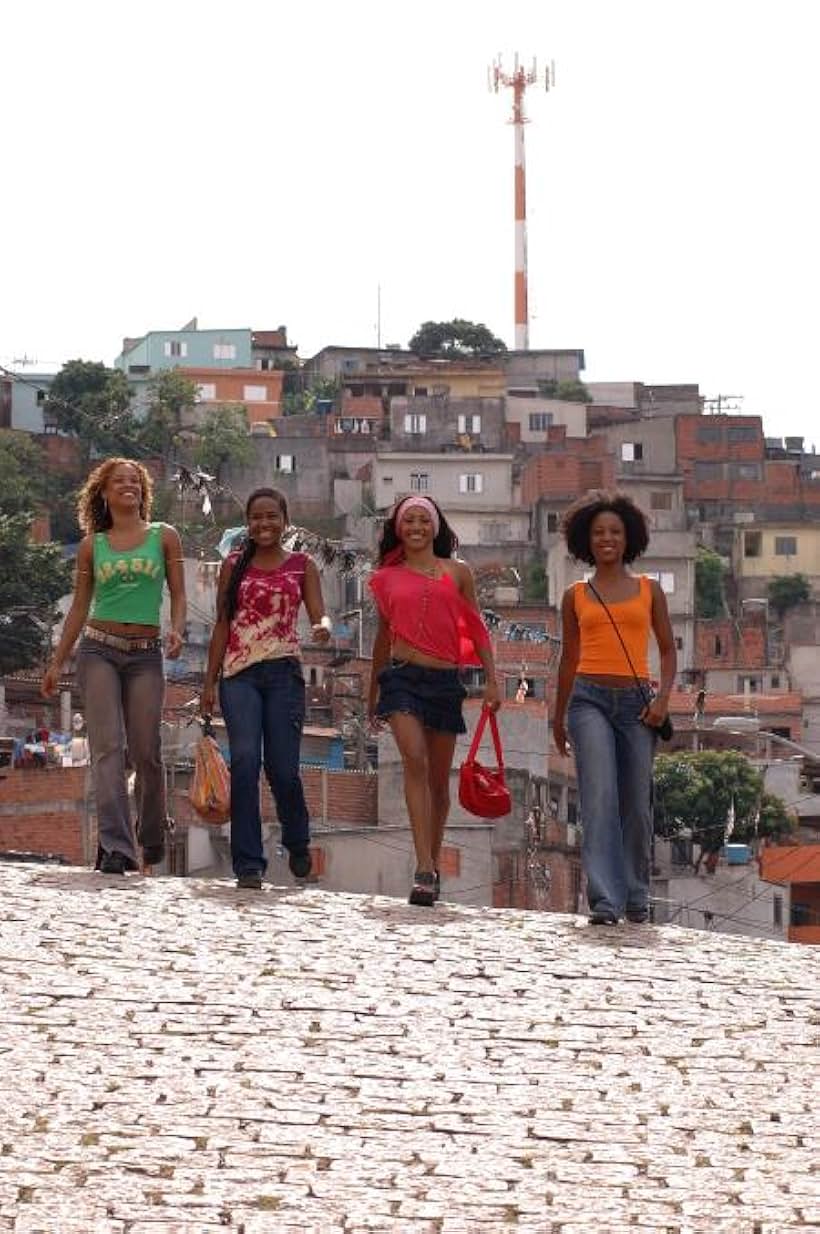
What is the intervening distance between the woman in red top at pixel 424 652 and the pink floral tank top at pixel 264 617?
0.44 m

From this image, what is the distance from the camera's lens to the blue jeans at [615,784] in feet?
42.3

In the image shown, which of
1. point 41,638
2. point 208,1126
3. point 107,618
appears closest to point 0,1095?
point 208,1126

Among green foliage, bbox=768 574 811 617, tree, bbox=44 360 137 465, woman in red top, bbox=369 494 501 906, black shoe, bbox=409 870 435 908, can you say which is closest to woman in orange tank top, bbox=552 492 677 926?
woman in red top, bbox=369 494 501 906

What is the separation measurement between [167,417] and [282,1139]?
89.4 m

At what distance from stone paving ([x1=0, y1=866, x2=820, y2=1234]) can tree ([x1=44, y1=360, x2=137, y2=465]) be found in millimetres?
85288

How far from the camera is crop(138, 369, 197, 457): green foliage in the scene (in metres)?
97.2

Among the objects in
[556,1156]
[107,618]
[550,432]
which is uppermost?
[550,432]

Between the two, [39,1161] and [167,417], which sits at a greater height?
[167,417]

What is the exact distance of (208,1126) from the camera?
28.4 feet

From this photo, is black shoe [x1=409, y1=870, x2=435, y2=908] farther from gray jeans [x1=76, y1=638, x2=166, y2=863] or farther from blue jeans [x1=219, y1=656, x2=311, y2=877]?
gray jeans [x1=76, y1=638, x2=166, y2=863]

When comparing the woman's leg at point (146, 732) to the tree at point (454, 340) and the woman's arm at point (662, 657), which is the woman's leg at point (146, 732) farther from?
the tree at point (454, 340)

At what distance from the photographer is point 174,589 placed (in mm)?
13750

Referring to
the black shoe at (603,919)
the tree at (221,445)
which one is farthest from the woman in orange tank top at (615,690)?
the tree at (221,445)

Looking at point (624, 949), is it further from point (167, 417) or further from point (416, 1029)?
point (167, 417)
